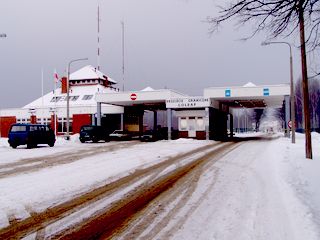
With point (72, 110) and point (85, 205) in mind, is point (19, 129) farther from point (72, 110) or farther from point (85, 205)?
point (72, 110)

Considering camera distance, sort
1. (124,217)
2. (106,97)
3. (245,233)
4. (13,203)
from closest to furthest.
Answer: (245,233) < (124,217) < (13,203) < (106,97)

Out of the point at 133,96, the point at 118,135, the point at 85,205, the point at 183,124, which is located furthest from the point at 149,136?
the point at 85,205

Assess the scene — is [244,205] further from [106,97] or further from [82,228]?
[106,97]

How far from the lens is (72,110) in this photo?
54.6 meters

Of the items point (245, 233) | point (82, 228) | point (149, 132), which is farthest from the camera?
point (149, 132)

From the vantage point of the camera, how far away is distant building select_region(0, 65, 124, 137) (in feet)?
176

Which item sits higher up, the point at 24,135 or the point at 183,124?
the point at 183,124

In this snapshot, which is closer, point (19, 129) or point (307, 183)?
point (307, 183)

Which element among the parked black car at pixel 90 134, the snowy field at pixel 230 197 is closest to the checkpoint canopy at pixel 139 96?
the parked black car at pixel 90 134

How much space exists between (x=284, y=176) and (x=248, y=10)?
5262 millimetres

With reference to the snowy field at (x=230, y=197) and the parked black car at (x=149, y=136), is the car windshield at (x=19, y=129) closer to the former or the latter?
the snowy field at (x=230, y=197)

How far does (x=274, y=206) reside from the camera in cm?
717

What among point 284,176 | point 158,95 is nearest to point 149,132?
point 158,95

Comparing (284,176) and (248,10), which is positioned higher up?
(248,10)
